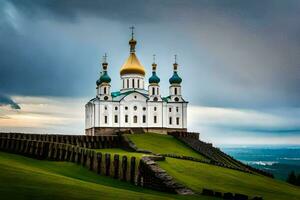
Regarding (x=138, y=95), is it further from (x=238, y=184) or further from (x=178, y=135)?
(x=238, y=184)

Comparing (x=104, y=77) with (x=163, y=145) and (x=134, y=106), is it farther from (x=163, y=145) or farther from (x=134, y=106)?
(x=163, y=145)

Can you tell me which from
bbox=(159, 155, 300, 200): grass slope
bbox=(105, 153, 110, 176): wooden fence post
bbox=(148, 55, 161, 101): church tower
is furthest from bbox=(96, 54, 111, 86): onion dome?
bbox=(105, 153, 110, 176): wooden fence post

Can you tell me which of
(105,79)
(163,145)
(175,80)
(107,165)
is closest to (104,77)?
(105,79)

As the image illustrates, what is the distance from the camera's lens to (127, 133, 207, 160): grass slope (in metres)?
58.7

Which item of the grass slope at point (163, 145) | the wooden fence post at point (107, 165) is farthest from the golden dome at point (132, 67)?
the wooden fence post at point (107, 165)

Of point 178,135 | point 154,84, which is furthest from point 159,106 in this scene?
point 178,135

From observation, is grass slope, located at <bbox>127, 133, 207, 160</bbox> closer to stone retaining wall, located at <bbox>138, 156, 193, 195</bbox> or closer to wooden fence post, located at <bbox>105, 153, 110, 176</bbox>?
wooden fence post, located at <bbox>105, 153, 110, 176</bbox>

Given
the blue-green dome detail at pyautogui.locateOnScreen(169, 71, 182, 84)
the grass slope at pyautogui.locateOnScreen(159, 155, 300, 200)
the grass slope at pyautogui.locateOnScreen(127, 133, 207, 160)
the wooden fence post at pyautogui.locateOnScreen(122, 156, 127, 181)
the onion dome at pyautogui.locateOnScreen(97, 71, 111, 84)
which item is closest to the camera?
the grass slope at pyautogui.locateOnScreen(159, 155, 300, 200)

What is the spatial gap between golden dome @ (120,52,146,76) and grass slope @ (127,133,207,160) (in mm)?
27194

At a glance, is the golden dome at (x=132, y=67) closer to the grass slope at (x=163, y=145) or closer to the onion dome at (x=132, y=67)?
the onion dome at (x=132, y=67)

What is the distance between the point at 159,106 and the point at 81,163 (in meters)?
66.3

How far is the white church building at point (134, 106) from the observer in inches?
3681

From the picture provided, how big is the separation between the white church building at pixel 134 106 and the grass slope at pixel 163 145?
20.9m

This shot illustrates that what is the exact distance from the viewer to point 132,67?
98.7 meters
